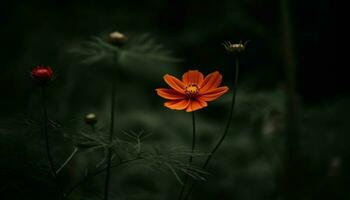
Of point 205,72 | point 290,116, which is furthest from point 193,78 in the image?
point 205,72

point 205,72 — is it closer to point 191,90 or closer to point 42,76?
point 191,90

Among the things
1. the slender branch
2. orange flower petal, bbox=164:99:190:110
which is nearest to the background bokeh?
the slender branch

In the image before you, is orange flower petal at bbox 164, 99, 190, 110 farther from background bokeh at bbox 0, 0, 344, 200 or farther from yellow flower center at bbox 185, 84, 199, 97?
background bokeh at bbox 0, 0, 344, 200

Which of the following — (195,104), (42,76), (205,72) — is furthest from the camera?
(205,72)

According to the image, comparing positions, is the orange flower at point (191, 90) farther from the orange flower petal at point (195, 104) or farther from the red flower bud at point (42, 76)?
the red flower bud at point (42, 76)

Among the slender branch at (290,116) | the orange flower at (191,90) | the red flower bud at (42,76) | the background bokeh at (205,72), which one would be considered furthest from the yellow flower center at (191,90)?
the slender branch at (290,116)

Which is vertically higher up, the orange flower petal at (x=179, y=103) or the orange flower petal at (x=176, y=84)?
the orange flower petal at (x=176, y=84)
